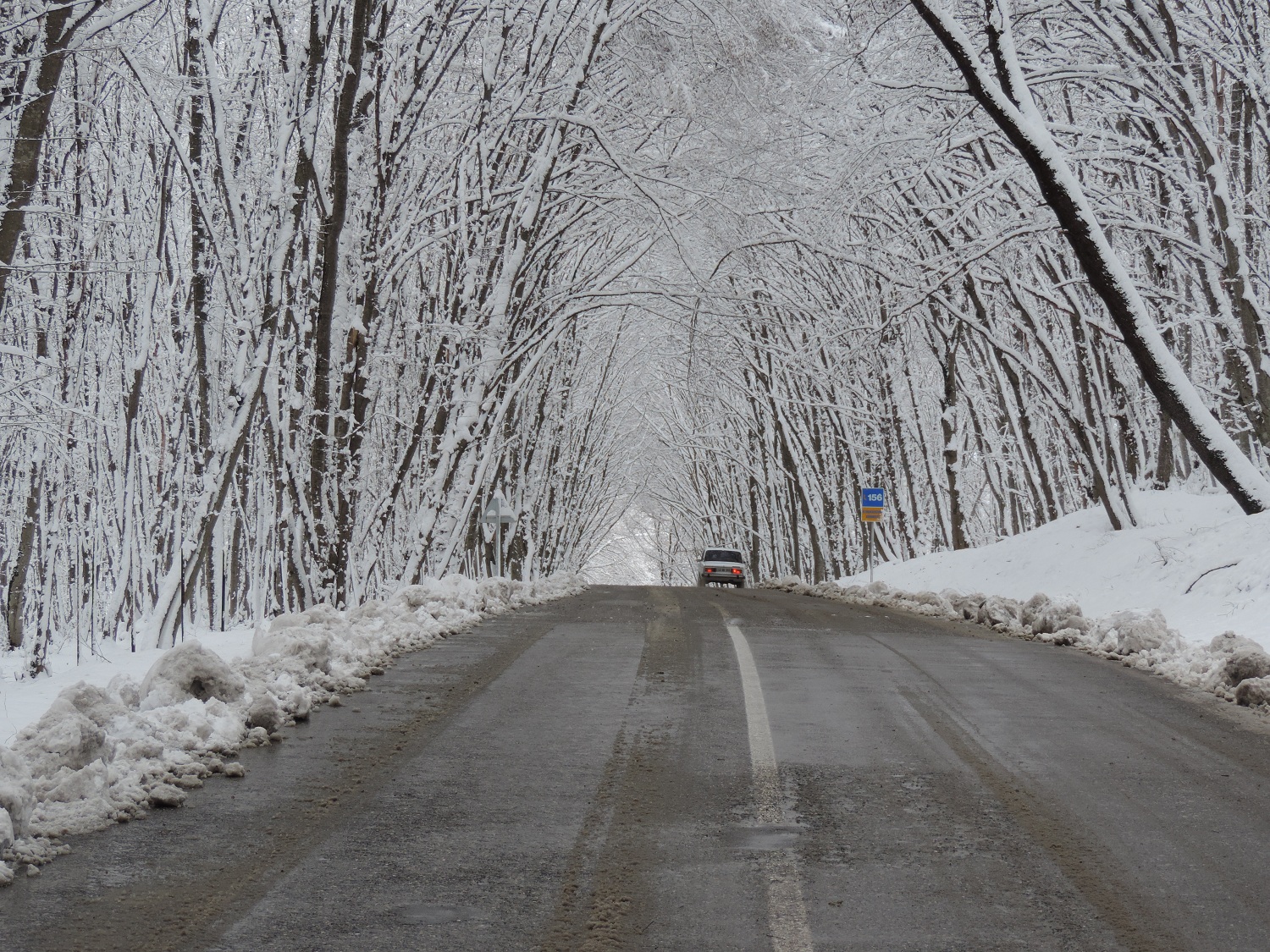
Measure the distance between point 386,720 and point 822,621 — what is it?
10.1m

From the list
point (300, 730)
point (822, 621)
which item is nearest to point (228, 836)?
point (300, 730)

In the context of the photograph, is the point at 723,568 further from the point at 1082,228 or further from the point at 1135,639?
the point at 1135,639

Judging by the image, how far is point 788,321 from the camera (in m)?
34.9

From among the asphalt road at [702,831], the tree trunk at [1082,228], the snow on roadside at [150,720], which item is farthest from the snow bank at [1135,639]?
the snow on roadside at [150,720]

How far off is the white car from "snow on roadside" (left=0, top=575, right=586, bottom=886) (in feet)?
Answer: 121

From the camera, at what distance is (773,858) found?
4.67 metres

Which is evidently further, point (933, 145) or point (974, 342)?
point (974, 342)

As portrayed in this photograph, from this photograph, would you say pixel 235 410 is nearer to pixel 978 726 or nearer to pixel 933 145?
pixel 978 726

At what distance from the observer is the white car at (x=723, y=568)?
47.8 metres

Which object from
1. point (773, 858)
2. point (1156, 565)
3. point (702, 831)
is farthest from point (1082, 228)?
point (773, 858)

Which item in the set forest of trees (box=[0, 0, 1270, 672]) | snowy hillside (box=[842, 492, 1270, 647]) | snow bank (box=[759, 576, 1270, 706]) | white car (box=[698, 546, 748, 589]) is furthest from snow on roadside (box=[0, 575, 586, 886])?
white car (box=[698, 546, 748, 589])

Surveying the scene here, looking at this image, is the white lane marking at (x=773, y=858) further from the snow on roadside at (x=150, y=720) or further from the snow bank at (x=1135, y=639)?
the snow bank at (x=1135, y=639)

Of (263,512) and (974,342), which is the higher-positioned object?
(974,342)

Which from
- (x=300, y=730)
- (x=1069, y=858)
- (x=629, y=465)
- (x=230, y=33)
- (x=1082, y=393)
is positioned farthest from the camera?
(x=629, y=465)
